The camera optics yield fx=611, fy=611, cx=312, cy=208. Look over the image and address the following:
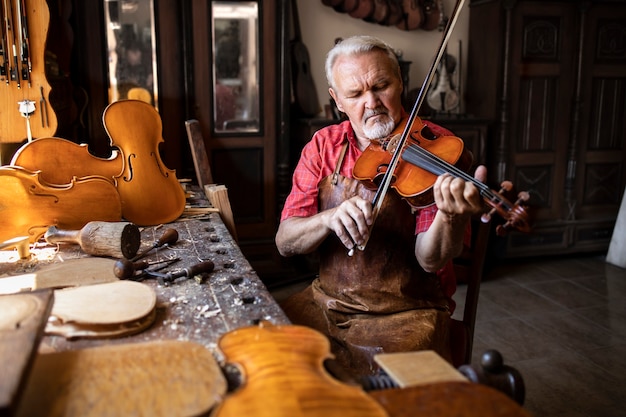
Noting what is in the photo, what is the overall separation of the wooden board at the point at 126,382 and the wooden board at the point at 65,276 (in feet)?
1.61

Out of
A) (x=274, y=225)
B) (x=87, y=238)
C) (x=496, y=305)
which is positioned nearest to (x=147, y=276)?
(x=87, y=238)

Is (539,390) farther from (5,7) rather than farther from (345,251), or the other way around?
(5,7)

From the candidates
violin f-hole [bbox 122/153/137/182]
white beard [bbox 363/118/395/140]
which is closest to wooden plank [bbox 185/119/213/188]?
violin f-hole [bbox 122/153/137/182]

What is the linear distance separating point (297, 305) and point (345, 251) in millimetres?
251

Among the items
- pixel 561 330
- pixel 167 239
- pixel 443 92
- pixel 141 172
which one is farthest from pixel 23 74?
pixel 561 330

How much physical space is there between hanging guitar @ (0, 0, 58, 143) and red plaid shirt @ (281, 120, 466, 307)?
48.7 inches

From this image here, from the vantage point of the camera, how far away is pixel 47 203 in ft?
6.40

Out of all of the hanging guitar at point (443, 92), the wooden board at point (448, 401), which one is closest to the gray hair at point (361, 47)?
the wooden board at point (448, 401)

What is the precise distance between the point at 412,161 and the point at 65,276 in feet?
3.32

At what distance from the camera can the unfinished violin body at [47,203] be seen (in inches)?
74.0

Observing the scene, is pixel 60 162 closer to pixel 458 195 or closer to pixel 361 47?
pixel 361 47

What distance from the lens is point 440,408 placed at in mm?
935

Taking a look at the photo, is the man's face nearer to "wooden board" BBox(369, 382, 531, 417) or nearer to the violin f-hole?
the violin f-hole

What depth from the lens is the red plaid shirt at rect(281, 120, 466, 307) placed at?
201cm
